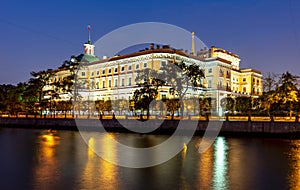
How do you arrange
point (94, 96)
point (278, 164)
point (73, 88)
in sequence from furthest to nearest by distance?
1. point (94, 96)
2. point (73, 88)
3. point (278, 164)

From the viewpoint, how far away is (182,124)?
124ft

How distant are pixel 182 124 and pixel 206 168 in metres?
21.7

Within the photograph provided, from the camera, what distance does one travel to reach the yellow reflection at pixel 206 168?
13.0 m

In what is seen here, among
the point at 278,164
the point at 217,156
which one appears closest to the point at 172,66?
the point at 217,156

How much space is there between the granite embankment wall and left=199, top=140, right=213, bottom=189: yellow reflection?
486 inches

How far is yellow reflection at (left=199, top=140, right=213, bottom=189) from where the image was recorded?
12966 mm

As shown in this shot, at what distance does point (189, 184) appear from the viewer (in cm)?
1266

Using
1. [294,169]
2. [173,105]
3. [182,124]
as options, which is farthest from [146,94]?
[294,169]

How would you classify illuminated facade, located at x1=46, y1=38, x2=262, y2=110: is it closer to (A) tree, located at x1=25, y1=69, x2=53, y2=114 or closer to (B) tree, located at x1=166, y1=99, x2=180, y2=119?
(A) tree, located at x1=25, y1=69, x2=53, y2=114

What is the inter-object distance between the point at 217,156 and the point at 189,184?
26.4 ft

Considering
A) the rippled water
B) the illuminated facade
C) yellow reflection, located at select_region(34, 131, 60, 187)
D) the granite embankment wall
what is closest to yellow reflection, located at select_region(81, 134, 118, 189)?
the rippled water

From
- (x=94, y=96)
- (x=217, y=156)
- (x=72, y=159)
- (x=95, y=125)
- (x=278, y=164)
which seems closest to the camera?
(x=278, y=164)

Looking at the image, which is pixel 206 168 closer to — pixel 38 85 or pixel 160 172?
pixel 160 172

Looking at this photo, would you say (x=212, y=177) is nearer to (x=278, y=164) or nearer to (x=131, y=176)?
(x=131, y=176)
